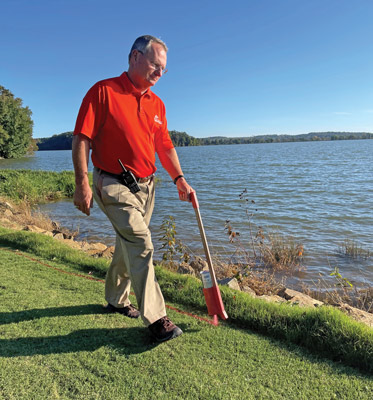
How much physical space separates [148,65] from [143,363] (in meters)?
2.56

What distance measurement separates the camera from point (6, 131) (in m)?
64.6

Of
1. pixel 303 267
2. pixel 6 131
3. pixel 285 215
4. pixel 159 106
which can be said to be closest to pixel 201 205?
pixel 285 215

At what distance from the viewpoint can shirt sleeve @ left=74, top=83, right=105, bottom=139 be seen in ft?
9.84

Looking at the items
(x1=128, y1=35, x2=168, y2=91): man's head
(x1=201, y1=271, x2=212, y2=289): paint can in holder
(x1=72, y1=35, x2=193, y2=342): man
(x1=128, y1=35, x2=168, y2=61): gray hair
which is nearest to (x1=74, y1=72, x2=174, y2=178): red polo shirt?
(x1=72, y1=35, x2=193, y2=342): man

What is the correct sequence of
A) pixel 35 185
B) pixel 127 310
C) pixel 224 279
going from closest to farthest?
pixel 127 310 < pixel 224 279 < pixel 35 185

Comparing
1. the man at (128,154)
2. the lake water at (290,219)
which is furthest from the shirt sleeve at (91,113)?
the lake water at (290,219)

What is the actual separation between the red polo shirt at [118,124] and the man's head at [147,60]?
109 mm

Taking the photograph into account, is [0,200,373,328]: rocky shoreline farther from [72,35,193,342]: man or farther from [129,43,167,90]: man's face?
[129,43,167,90]: man's face

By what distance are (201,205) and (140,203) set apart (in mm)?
14317

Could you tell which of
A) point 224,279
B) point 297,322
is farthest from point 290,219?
point 297,322

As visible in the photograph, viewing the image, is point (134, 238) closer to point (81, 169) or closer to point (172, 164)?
point (81, 169)

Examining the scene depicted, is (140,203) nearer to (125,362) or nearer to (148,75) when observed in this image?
(148,75)

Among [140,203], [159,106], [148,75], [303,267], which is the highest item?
[148,75]

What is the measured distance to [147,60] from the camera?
3.12 metres
